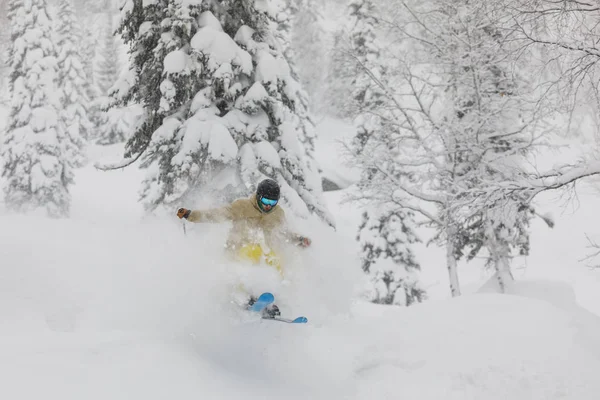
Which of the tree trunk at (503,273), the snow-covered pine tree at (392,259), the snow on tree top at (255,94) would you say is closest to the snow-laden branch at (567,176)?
the snow on tree top at (255,94)

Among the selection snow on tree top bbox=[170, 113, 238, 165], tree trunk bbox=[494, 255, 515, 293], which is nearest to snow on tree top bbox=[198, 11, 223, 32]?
snow on tree top bbox=[170, 113, 238, 165]

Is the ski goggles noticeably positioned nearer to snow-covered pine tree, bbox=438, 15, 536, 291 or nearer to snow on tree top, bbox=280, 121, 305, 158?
snow on tree top, bbox=280, 121, 305, 158

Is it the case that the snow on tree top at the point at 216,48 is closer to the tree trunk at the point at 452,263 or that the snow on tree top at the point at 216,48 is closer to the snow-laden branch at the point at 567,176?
the snow-laden branch at the point at 567,176

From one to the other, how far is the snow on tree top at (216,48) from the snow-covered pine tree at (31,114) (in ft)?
58.3

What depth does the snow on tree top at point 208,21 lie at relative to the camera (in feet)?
29.1

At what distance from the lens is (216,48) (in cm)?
862

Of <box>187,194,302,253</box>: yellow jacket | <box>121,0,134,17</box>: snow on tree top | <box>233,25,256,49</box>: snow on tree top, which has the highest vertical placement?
<box>121,0,134,17</box>: snow on tree top

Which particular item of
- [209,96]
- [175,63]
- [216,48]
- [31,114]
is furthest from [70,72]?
[216,48]

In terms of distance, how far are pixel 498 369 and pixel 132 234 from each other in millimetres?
7712

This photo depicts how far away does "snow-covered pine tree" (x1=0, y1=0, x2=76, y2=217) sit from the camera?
2234cm

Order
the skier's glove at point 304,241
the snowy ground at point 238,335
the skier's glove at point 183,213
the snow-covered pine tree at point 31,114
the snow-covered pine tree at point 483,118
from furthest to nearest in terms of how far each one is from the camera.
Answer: the snow-covered pine tree at point 31,114, the snow-covered pine tree at point 483,118, the skier's glove at point 304,241, the skier's glove at point 183,213, the snowy ground at point 238,335

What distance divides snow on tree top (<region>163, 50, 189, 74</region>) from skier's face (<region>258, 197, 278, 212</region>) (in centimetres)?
394

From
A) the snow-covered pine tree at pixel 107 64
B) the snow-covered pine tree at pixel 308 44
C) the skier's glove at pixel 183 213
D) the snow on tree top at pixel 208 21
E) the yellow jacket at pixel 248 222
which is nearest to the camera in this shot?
the skier's glove at pixel 183 213

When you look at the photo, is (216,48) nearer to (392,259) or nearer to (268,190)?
(268,190)
